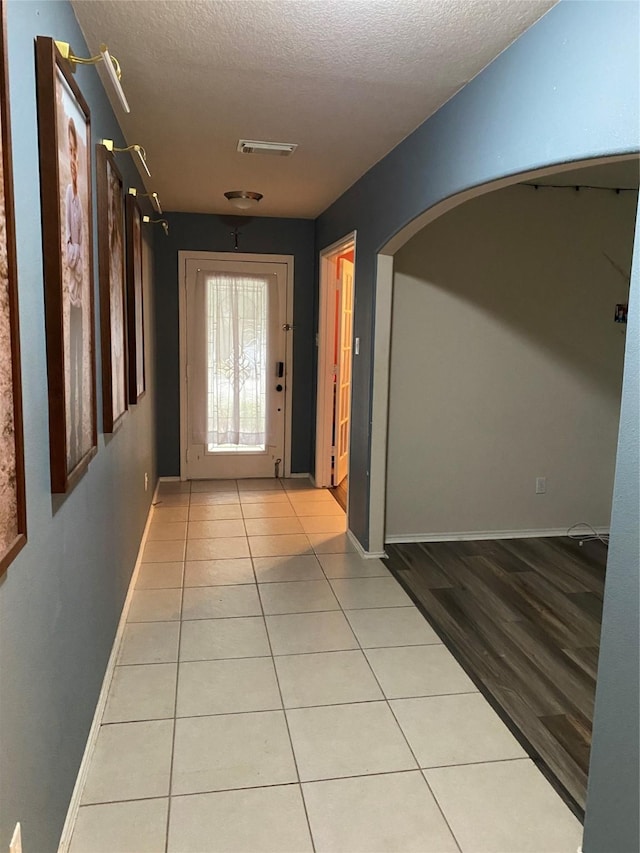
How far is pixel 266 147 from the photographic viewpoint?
3371 millimetres

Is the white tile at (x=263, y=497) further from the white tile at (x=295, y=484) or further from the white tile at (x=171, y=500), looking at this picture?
the white tile at (x=171, y=500)

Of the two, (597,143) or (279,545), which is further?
(279,545)

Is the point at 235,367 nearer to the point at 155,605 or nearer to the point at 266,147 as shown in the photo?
the point at 266,147

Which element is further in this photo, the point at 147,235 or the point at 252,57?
the point at 147,235

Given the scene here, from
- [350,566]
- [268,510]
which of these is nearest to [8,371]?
[350,566]

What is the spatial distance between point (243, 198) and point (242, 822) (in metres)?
3.88

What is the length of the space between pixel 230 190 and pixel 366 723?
358 cm

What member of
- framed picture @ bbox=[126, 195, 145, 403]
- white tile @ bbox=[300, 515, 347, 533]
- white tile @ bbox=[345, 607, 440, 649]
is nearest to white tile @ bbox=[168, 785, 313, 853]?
white tile @ bbox=[345, 607, 440, 649]

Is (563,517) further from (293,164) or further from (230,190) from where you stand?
(230,190)

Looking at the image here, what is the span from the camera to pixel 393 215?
340 centimetres

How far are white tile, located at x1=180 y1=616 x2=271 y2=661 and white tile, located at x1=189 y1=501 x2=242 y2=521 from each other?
166 centimetres

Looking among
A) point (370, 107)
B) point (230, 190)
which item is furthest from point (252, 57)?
point (230, 190)

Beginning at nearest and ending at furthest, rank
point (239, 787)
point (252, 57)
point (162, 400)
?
point (239, 787), point (252, 57), point (162, 400)

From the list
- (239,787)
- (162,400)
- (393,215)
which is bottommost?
(239,787)
